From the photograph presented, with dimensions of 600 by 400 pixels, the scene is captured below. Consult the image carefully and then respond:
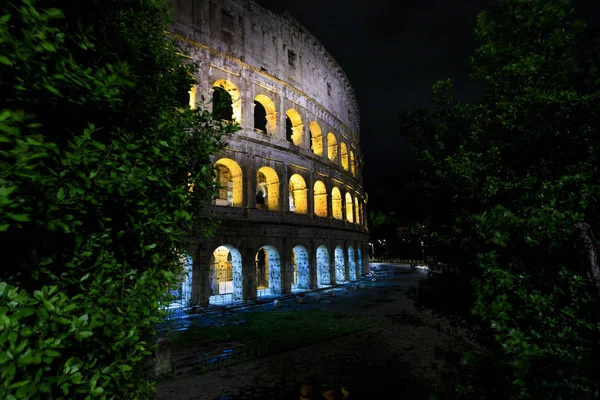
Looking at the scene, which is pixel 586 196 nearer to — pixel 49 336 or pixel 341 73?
pixel 49 336

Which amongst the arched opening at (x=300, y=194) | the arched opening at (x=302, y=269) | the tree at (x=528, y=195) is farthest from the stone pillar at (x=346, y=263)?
the tree at (x=528, y=195)

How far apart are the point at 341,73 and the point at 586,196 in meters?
29.1

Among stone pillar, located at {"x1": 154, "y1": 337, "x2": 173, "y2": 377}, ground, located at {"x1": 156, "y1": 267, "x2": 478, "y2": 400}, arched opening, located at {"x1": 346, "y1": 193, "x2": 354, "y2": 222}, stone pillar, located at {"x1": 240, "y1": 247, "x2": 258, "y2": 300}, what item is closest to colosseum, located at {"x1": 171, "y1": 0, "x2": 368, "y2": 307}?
stone pillar, located at {"x1": 240, "y1": 247, "x2": 258, "y2": 300}

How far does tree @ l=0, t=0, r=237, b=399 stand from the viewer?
1.98 m

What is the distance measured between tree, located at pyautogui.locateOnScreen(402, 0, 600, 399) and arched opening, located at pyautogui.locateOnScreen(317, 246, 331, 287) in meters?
18.2

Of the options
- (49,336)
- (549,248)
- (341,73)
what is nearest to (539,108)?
(549,248)

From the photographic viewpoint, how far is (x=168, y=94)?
5.45 metres

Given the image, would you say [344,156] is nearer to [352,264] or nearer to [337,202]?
[337,202]

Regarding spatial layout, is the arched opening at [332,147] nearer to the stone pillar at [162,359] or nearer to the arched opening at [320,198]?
the arched opening at [320,198]

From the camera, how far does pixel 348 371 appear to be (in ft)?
25.0

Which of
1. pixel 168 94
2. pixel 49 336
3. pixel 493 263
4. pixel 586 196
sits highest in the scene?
pixel 168 94

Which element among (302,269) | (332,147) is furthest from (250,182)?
(332,147)

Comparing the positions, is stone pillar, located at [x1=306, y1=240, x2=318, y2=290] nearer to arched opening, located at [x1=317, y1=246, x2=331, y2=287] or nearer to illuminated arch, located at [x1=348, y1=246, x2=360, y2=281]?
arched opening, located at [x1=317, y1=246, x2=331, y2=287]

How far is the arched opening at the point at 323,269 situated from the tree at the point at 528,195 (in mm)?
18187
